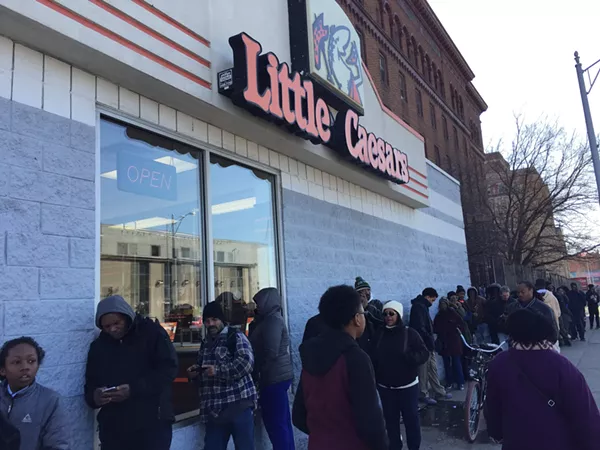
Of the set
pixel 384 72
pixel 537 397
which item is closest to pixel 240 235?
pixel 537 397

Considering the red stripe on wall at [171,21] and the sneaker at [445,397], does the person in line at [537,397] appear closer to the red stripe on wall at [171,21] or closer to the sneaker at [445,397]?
the red stripe on wall at [171,21]

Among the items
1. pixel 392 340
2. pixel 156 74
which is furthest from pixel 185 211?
pixel 392 340

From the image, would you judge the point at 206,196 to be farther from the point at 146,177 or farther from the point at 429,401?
the point at 429,401

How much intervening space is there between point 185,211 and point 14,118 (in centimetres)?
203

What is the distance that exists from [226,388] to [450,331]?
6059 mm

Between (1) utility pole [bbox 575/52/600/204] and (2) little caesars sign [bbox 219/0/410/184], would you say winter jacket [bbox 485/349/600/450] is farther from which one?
(1) utility pole [bbox 575/52/600/204]

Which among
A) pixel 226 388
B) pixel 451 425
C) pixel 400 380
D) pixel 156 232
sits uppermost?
pixel 156 232

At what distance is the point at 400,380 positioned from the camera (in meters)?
5.03

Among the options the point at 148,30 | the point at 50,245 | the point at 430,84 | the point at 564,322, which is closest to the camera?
the point at 50,245

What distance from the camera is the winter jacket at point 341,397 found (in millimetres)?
2498

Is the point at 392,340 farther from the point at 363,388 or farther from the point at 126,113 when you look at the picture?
the point at 126,113

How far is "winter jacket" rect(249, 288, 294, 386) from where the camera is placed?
4.81 metres

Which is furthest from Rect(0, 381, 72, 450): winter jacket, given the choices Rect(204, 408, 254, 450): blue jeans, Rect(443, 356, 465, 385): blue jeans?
Rect(443, 356, 465, 385): blue jeans

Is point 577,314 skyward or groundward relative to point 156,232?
groundward
